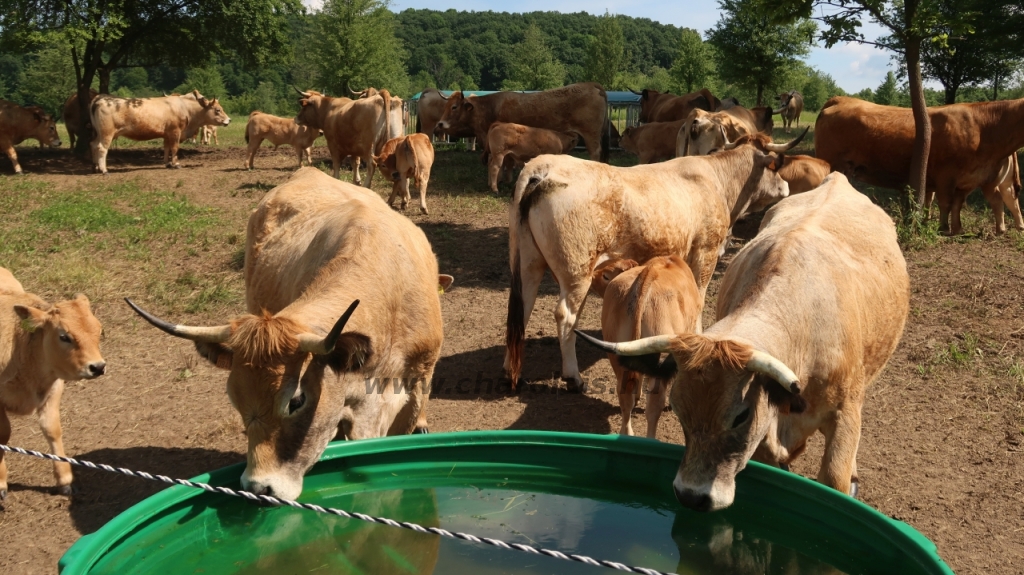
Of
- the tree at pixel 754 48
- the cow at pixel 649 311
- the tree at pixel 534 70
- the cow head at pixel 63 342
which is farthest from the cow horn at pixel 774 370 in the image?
the tree at pixel 534 70

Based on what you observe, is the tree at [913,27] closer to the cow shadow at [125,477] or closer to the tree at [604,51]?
the cow shadow at [125,477]

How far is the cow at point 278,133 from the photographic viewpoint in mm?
20828

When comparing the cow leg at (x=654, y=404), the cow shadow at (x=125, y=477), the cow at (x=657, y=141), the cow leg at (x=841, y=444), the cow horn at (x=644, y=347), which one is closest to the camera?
the cow horn at (x=644, y=347)

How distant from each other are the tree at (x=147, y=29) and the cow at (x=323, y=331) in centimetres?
1708

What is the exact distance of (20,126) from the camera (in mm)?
20812

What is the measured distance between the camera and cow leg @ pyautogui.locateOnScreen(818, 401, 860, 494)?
429 centimetres

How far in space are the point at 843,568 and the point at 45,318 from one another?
497 cm

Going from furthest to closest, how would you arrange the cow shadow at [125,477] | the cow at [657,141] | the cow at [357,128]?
the cow at [657,141], the cow at [357,128], the cow shadow at [125,477]

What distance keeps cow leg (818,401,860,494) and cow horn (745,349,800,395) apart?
3.28 feet

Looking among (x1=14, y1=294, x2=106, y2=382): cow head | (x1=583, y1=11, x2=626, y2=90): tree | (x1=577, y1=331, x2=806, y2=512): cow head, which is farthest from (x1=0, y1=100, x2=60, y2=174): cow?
(x1=583, y1=11, x2=626, y2=90): tree

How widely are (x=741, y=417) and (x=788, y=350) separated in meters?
0.57

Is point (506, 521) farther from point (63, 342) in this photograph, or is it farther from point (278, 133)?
point (278, 133)

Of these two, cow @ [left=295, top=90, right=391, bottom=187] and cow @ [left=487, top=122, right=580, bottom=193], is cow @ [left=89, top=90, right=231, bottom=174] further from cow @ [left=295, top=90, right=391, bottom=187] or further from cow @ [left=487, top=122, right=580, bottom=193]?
cow @ [left=487, top=122, right=580, bottom=193]

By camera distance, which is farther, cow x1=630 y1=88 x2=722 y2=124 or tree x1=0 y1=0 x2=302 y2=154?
cow x1=630 y1=88 x2=722 y2=124
